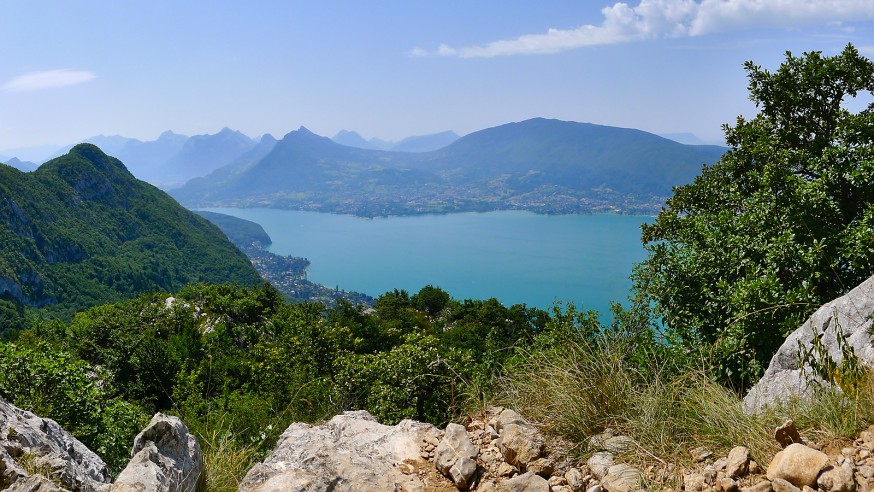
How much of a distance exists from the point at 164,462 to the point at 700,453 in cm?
395

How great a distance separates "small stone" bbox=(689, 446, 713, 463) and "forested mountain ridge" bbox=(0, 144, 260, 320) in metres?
77.3

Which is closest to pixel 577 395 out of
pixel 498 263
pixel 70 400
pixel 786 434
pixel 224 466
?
pixel 786 434

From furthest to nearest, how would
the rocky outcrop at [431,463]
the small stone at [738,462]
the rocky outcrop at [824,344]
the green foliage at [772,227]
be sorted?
the green foliage at [772,227] → the rocky outcrop at [824,344] → the rocky outcrop at [431,463] → the small stone at [738,462]

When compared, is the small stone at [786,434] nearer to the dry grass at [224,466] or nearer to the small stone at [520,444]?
the small stone at [520,444]

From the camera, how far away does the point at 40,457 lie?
441 cm

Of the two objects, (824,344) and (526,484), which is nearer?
(526,484)

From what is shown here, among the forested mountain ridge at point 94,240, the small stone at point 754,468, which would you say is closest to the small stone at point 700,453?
the small stone at point 754,468

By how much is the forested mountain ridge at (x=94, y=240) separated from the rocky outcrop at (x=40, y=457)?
7200 cm

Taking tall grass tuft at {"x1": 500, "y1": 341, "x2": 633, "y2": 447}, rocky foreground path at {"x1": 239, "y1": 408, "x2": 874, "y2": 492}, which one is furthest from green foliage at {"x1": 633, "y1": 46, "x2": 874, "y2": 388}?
rocky foreground path at {"x1": 239, "y1": 408, "x2": 874, "y2": 492}

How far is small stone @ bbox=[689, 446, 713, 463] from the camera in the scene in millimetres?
3301

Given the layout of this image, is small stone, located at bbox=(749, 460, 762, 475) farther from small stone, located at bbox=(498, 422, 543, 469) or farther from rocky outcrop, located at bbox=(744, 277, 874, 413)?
small stone, located at bbox=(498, 422, 543, 469)

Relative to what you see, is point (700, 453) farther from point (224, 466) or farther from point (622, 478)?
point (224, 466)

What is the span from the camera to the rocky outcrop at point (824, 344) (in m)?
4.04

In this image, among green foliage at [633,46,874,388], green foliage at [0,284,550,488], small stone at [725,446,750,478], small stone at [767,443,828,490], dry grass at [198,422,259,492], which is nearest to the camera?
small stone at [767,443,828,490]
